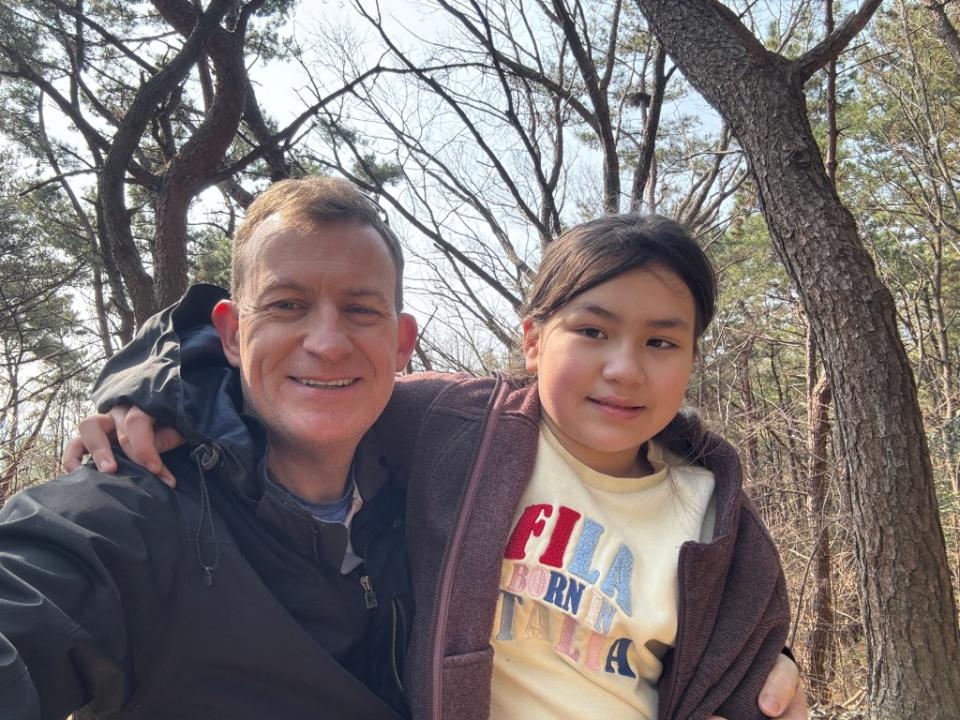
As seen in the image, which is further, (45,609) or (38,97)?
(38,97)

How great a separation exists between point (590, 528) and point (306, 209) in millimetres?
1058

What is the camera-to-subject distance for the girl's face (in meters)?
1.66

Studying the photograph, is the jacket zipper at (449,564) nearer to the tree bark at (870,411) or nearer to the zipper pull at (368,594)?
the zipper pull at (368,594)

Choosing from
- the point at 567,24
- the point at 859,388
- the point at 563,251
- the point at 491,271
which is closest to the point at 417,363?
the point at 491,271

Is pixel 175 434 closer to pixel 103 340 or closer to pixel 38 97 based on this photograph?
pixel 38 97

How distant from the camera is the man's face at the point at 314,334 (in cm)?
147

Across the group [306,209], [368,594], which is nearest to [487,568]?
[368,594]

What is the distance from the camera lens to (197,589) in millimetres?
1213

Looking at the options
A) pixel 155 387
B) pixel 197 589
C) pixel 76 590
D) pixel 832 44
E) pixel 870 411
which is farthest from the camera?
pixel 832 44

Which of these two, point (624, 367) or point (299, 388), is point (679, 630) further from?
point (299, 388)

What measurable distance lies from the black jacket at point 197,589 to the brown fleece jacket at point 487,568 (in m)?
0.10

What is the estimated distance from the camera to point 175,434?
1.38 metres

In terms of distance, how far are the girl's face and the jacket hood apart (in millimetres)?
779

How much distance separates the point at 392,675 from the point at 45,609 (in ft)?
2.48
